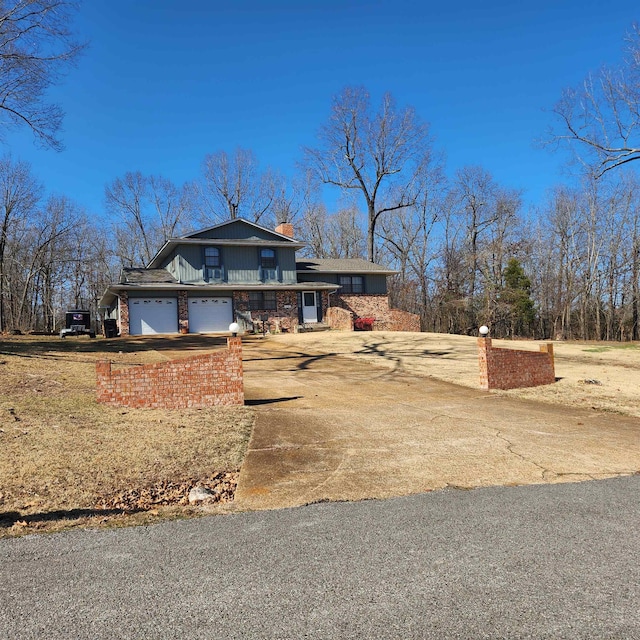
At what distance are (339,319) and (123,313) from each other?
10702 mm

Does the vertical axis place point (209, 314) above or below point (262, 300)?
below

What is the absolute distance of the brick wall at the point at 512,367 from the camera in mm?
9742

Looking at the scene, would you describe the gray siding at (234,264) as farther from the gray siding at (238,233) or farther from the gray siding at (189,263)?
the gray siding at (238,233)

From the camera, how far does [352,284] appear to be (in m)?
29.4

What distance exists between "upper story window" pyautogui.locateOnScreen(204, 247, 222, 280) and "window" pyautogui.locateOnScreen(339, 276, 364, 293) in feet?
25.5

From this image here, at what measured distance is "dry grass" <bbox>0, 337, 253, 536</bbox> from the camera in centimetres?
384

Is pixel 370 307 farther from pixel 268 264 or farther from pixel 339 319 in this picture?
pixel 268 264

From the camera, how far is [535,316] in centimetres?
3572

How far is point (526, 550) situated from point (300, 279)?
84.8ft

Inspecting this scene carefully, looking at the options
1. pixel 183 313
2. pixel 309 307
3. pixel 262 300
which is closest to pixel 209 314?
pixel 183 313

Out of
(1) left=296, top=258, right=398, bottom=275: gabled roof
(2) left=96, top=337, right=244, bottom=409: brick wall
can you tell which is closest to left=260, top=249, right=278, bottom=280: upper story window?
(1) left=296, top=258, right=398, bottom=275: gabled roof

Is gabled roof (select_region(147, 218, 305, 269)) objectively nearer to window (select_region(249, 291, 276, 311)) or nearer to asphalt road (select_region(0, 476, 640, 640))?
window (select_region(249, 291, 276, 311))

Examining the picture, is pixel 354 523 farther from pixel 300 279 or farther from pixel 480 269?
pixel 480 269

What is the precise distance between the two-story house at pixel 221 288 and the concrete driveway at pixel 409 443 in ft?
50.4
